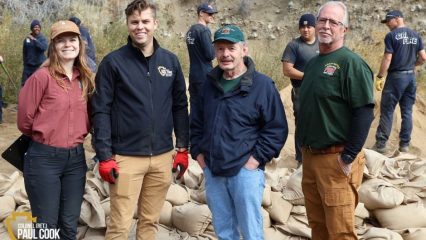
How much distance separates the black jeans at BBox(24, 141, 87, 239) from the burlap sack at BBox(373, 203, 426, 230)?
7.63 feet

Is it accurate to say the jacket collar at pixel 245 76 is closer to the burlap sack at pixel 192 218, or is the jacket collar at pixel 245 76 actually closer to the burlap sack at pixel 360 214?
the burlap sack at pixel 192 218

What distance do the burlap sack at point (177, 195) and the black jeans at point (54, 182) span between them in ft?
3.84

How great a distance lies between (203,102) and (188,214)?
3.71 feet

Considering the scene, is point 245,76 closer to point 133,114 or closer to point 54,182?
point 133,114

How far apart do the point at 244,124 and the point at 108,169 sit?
800mm

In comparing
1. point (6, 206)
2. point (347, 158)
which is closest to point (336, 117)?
point (347, 158)

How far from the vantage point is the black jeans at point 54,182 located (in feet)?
8.73

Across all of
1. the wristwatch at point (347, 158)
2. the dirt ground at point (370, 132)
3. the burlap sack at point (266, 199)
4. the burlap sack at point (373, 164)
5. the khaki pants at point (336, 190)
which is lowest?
the dirt ground at point (370, 132)

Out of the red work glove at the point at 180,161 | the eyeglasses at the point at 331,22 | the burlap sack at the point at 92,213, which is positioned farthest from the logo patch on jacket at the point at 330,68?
the burlap sack at the point at 92,213

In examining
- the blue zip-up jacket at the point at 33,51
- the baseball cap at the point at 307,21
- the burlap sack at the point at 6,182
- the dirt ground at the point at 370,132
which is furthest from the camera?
the blue zip-up jacket at the point at 33,51

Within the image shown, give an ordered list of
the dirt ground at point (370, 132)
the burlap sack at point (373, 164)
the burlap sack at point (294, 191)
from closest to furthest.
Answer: the burlap sack at point (294, 191)
the burlap sack at point (373, 164)
the dirt ground at point (370, 132)

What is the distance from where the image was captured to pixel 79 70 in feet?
9.23

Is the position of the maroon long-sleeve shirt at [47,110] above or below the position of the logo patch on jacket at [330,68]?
below

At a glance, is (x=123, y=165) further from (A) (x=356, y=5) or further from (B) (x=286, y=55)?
(A) (x=356, y=5)
